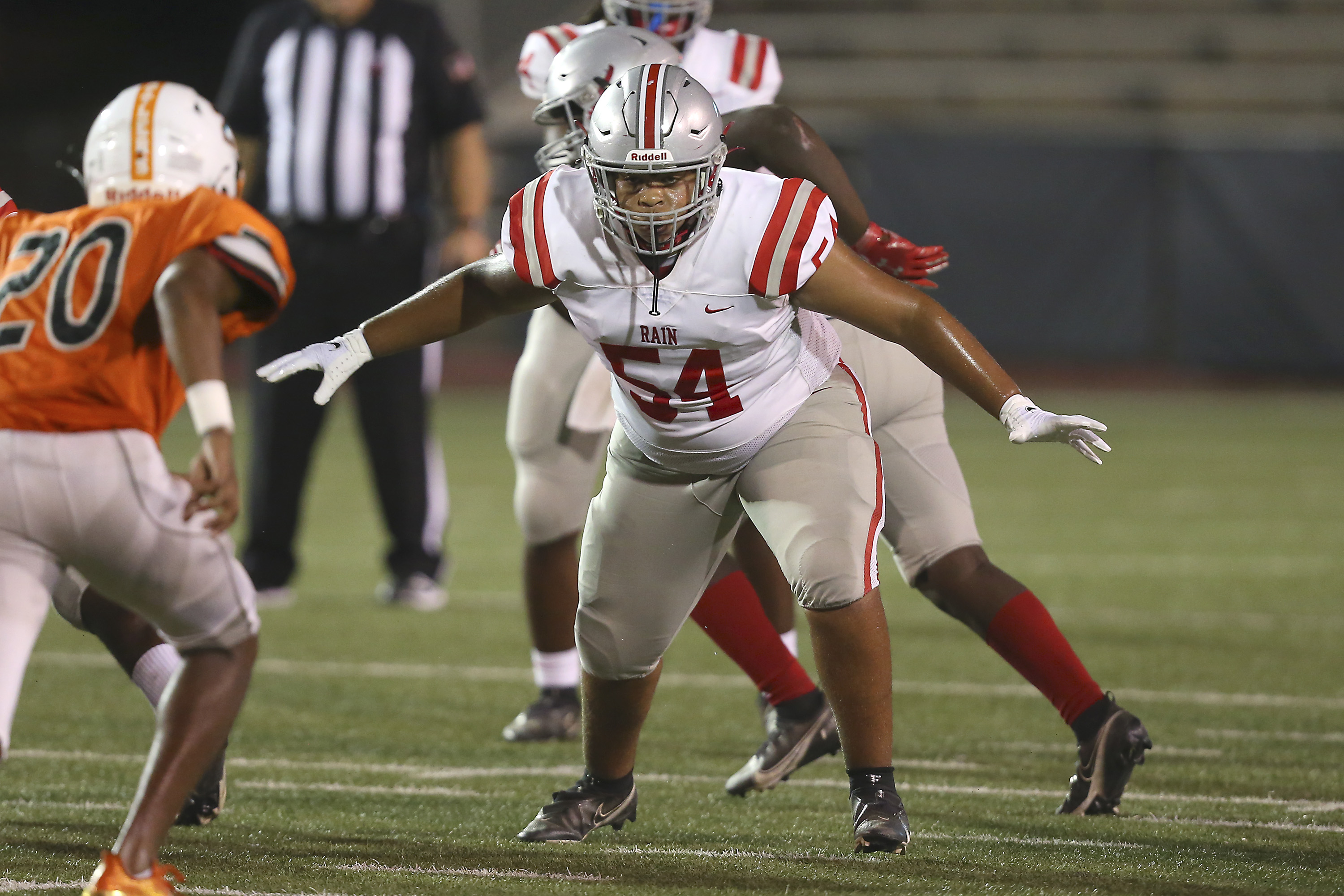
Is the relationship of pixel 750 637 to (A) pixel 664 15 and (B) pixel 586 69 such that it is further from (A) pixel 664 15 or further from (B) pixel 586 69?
(A) pixel 664 15

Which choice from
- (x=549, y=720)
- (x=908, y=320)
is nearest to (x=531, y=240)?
(x=908, y=320)

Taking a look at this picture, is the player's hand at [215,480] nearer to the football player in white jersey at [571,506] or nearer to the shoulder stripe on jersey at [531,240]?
the shoulder stripe on jersey at [531,240]

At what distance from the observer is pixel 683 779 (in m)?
3.57

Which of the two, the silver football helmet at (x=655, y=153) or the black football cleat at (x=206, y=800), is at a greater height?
the silver football helmet at (x=655, y=153)

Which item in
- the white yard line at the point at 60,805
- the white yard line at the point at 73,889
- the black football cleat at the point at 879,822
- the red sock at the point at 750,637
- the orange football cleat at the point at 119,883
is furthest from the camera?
the red sock at the point at 750,637

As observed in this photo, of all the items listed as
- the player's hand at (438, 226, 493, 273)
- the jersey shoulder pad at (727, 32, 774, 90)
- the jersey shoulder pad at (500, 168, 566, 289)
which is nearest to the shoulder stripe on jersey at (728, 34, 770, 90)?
the jersey shoulder pad at (727, 32, 774, 90)

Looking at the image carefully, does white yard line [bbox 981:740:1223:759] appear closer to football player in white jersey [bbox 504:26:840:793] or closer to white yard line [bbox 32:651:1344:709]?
white yard line [bbox 32:651:1344:709]

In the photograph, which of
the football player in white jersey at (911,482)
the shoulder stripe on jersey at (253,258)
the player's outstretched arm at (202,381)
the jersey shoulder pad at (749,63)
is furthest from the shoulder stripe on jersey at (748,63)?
the player's outstretched arm at (202,381)

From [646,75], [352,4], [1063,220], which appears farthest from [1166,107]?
[646,75]

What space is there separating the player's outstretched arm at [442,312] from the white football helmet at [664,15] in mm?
1011

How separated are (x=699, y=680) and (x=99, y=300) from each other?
2.56m

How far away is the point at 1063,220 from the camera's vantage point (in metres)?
14.2

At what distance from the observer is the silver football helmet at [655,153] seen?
2.74 meters

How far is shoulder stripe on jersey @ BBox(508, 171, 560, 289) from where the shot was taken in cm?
286
